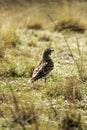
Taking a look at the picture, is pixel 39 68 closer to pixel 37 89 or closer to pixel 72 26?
pixel 37 89

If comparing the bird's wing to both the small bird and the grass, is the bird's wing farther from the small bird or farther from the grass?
the grass

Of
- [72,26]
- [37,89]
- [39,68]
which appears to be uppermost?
[39,68]

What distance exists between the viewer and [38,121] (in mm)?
6137

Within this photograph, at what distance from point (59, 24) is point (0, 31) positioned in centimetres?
504

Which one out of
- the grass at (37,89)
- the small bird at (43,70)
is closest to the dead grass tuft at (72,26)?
the grass at (37,89)

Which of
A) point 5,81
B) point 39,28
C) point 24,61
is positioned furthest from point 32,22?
point 5,81

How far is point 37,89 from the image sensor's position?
7.91 m

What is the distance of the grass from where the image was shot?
6133mm

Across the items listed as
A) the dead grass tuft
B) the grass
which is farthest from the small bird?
the dead grass tuft

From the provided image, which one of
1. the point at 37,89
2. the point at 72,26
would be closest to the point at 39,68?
the point at 37,89

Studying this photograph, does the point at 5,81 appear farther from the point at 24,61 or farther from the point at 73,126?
the point at 73,126

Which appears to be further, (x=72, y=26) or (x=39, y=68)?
(x=72, y=26)

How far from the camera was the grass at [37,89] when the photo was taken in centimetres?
613

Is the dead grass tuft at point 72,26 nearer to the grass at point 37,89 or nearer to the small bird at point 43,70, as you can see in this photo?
the grass at point 37,89
